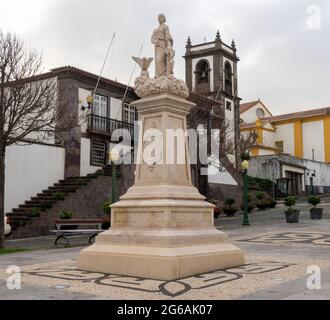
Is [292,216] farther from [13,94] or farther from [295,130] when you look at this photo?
[295,130]

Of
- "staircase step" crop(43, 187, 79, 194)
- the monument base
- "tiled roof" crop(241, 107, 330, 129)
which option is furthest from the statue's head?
"tiled roof" crop(241, 107, 330, 129)

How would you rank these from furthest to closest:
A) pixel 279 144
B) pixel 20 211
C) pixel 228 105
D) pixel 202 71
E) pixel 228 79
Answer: pixel 279 144 → pixel 202 71 → pixel 228 79 → pixel 228 105 → pixel 20 211

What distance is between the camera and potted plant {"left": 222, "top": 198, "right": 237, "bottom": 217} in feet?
99.0

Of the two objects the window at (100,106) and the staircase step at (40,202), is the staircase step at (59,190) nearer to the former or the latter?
the staircase step at (40,202)

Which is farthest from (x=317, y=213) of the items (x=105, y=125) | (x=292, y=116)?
(x=292, y=116)

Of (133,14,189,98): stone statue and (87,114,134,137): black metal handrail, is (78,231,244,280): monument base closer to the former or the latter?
(133,14,189,98): stone statue

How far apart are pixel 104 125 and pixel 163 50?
1840 centimetres

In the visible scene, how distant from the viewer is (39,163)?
2316cm

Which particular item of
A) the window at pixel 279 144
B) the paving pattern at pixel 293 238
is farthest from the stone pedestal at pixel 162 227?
the window at pixel 279 144

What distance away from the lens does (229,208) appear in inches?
1193

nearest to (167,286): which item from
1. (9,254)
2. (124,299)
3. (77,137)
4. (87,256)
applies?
(124,299)

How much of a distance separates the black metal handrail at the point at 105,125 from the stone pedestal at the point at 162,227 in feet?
58.1

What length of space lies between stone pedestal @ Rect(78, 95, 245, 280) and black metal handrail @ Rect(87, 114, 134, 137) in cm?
1772
